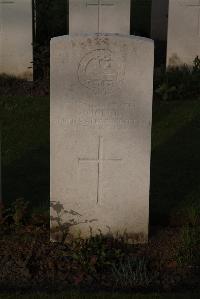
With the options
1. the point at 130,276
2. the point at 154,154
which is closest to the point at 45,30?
the point at 154,154

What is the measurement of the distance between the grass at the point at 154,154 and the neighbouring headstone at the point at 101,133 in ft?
2.26

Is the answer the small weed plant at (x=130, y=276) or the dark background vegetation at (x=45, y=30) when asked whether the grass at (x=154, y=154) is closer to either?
the small weed plant at (x=130, y=276)

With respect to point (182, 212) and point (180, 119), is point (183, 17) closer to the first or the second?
point (180, 119)

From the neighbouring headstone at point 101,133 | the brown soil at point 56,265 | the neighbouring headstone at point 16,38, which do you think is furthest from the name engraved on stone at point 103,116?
the neighbouring headstone at point 16,38

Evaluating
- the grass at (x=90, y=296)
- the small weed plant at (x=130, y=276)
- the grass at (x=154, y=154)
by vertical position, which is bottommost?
the grass at (x=90, y=296)

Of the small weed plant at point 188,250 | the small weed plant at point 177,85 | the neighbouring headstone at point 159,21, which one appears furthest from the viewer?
the neighbouring headstone at point 159,21

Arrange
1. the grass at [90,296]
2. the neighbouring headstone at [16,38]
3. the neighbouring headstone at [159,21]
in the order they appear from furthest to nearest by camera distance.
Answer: the neighbouring headstone at [159,21], the neighbouring headstone at [16,38], the grass at [90,296]

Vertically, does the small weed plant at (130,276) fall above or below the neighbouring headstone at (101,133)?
below

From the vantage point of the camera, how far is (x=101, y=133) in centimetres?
521

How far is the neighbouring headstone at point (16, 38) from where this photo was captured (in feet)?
35.3

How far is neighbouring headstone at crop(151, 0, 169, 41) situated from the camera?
15.2 metres

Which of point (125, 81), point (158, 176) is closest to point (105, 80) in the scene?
point (125, 81)

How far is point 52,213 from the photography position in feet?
17.5

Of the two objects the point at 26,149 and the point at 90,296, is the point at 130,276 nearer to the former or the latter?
the point at 90,296
